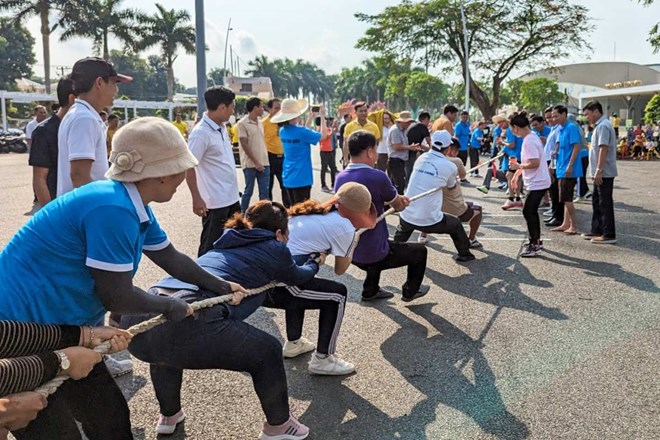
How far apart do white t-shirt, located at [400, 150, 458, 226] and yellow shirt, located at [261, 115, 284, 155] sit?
10.8 ft

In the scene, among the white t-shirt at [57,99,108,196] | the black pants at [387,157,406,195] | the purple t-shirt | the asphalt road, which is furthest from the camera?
the black pants at [387,157,406,195]

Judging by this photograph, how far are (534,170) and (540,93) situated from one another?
5384 cm

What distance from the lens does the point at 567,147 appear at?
8.78 m

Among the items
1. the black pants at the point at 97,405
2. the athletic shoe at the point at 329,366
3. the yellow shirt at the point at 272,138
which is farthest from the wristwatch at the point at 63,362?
the yellow shirt at the point at 272,138

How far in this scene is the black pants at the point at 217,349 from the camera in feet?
9.00

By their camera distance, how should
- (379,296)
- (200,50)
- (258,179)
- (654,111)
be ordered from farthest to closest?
(654,111)
(200,50)
(258,179)
(379,296)

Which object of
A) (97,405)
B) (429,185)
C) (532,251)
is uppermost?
(429,185)

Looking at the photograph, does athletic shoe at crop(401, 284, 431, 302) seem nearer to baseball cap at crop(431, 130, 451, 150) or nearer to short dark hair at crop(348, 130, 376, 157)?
short dark hair at crop(348, 130, 376, 157)

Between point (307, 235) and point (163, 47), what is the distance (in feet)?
174

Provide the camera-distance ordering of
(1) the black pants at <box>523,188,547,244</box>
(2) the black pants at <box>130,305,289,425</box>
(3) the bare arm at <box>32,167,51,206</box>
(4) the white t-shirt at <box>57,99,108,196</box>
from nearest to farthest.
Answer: (2) the black pants at <box>130,305,289,425</box> → (4) the white t-shirt at <box>57,99,108,196</box> → (3) the bare arm at <box>32,167,51,206</box> → (1) the black pants at <box>523,188,547,244</box>

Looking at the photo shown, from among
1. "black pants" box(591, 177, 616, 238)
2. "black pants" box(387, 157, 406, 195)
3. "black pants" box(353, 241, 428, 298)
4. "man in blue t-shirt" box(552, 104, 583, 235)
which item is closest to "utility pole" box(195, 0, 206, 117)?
"black pants" box(387, 157, 406, 195)

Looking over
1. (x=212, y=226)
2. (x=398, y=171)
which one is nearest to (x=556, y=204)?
(x=398, y=171)

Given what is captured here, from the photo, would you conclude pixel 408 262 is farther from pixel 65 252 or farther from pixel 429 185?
pixel 65 252

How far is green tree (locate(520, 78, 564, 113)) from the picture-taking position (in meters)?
56.7
